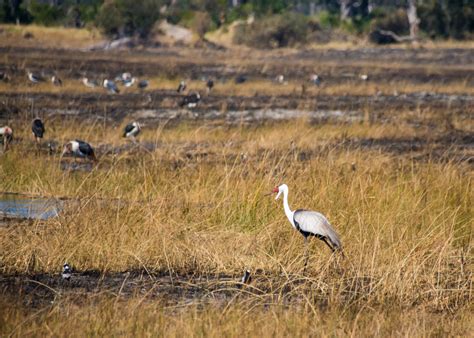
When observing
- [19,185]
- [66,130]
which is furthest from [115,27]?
[19,185]

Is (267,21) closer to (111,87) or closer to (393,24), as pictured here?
(393,24)

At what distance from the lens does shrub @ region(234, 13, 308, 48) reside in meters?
56.7

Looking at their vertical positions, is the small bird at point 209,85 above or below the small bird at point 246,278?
below

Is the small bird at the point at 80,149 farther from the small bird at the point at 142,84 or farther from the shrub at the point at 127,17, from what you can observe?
the shrub at the point at 127,17

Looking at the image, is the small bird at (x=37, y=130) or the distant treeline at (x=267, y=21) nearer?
the small bird at (x=37, y=130)

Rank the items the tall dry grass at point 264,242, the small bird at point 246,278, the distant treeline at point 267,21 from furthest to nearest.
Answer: the distant treeline at point 267,21
the small bird at point 246,278
the tall dry grass at point 264,242

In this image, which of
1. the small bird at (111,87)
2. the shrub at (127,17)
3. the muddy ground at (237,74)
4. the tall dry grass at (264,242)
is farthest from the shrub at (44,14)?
the tall dry grass at (264,242)

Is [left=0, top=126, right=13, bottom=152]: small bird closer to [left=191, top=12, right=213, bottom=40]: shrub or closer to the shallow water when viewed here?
the shallow water

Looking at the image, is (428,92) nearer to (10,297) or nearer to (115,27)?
(10,297)

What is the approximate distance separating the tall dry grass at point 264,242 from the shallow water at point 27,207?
0.19 meters

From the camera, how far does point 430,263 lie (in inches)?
351

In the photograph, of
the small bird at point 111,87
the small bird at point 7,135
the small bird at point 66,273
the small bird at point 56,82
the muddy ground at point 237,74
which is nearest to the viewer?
the small bird at point 66,273

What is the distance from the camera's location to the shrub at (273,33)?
186ft

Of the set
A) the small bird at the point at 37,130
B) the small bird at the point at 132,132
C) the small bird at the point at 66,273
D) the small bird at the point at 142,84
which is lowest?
the small bird at the point at 142,84
